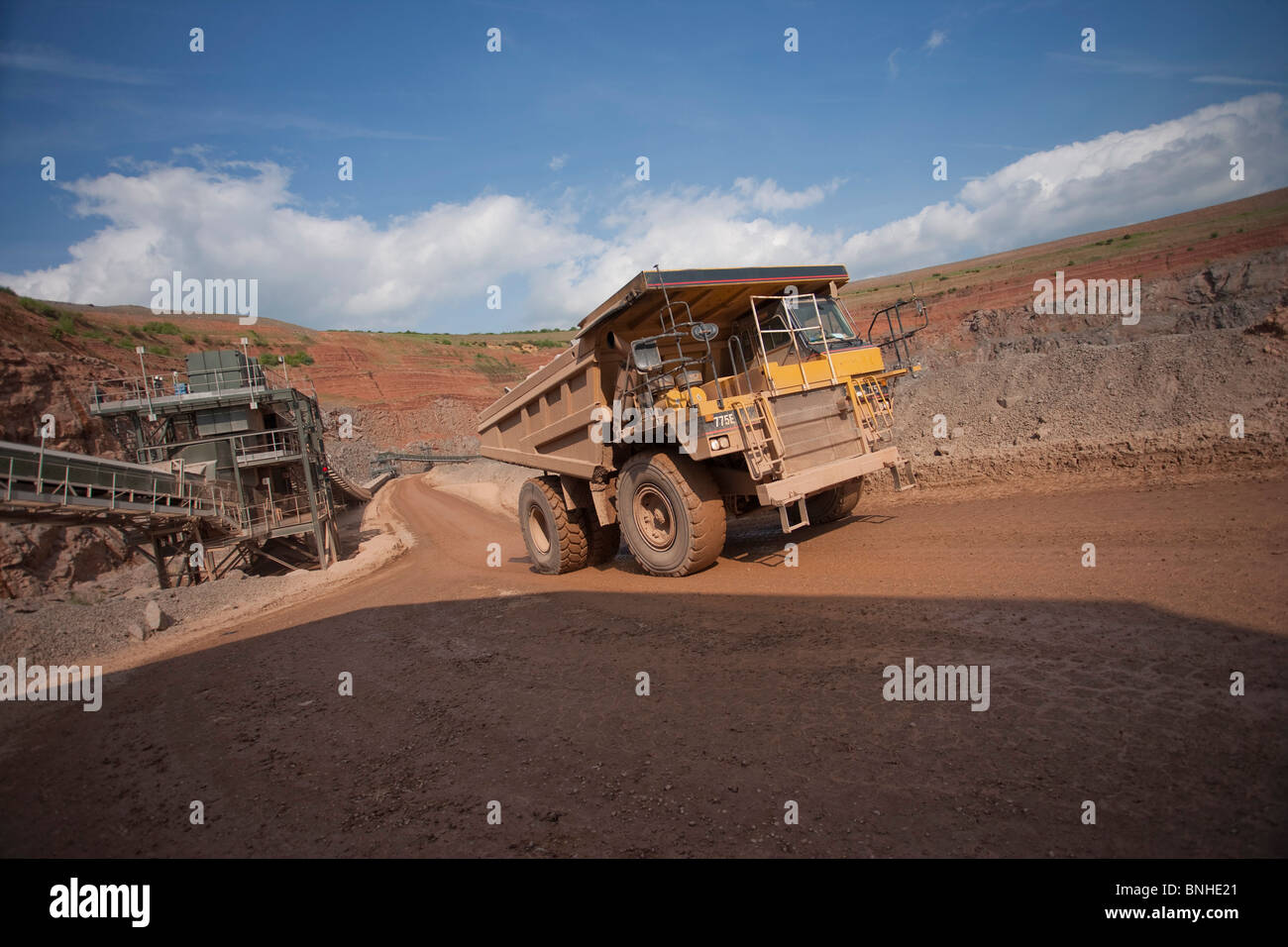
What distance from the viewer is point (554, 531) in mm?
9203

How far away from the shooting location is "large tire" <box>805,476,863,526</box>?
8.62 meters

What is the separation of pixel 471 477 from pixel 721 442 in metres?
29.5

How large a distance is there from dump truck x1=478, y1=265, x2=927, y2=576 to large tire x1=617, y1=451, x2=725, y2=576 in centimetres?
2

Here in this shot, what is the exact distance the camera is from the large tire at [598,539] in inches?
368

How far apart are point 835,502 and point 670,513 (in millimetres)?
2729

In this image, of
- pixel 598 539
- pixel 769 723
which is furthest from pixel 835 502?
pixel 769 723

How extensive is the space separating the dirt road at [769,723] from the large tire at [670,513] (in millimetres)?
391
